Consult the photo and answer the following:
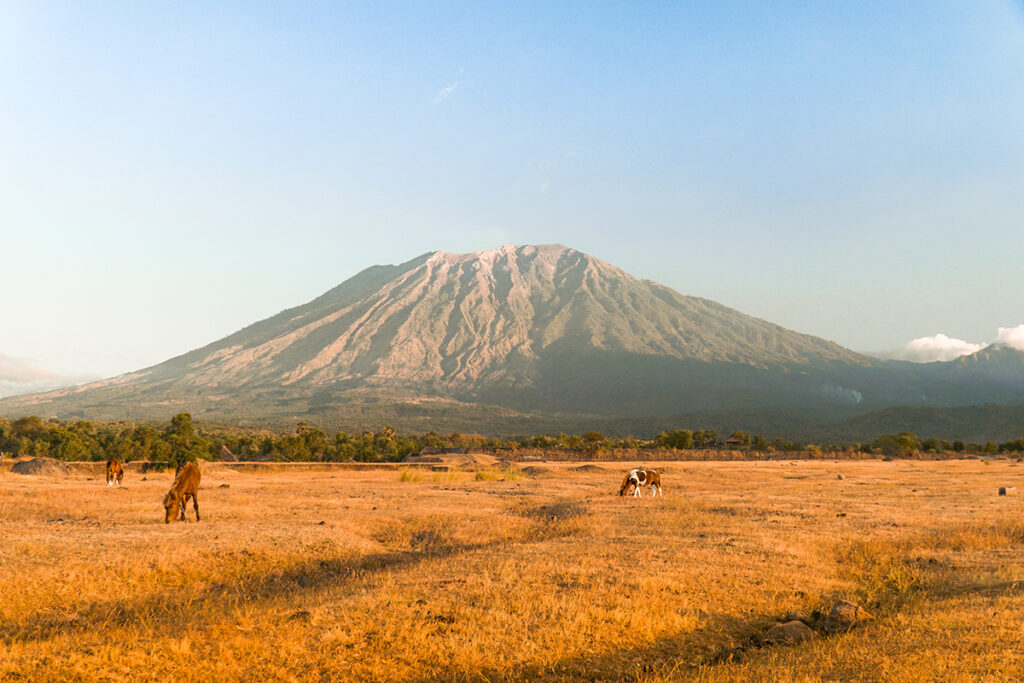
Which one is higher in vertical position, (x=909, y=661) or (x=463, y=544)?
(x=909, y=661)

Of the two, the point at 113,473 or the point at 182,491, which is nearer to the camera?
the point at 182,491

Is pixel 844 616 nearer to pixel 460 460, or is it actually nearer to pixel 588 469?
pixel 588 469

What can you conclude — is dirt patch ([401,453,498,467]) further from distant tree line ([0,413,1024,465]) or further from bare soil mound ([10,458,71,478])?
bare soil mound ([10,458,71,478])

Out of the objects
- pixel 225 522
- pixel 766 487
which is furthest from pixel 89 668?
pixel 766 487

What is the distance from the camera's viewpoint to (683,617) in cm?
1204

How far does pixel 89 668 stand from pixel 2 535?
12.1 metres

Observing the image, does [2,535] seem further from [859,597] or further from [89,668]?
[859,597]

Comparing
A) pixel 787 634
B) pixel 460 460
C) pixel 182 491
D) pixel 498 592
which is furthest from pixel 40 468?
pixel 787 634

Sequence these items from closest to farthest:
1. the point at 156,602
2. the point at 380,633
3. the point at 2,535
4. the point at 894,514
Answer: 1. the point at 380,633
2. the point at 156,602
3. the point at 2,535
4. the point at 894,514

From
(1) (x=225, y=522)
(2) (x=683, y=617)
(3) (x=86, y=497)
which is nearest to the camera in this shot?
(2) (x=683, y=617)

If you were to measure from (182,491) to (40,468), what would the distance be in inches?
1234

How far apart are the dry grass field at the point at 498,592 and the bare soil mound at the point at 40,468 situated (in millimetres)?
21441

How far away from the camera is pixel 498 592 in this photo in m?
12.7

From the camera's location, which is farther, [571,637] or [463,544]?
[463,544]
